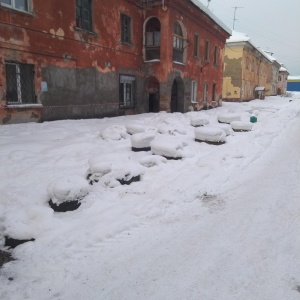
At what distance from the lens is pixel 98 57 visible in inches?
497

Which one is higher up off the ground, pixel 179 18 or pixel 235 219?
pixel 179 18

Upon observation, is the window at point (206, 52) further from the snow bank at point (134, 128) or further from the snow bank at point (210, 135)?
the snow bank at point (134, 128)

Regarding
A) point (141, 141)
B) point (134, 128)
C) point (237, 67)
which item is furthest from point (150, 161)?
point (237, 67)

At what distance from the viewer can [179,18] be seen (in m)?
16.2

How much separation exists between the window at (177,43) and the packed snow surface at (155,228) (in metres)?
10.5

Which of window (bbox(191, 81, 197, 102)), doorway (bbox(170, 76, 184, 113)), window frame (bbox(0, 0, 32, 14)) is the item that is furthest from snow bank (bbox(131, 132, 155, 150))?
window (bbox(191, 81, 197, 102))

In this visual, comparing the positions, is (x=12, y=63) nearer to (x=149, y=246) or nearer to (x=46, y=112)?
(x=46, y=112)

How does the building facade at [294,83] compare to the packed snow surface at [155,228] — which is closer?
the packed snow surface at [155,228]

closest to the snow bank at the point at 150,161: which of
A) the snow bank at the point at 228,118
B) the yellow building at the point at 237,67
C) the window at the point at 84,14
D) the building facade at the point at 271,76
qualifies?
the snow bank at the point at 228,118

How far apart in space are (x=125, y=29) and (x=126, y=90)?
9.96ft

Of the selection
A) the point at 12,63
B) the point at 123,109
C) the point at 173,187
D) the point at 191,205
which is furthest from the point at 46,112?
the point at 191,205

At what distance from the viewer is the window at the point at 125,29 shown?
14.4m

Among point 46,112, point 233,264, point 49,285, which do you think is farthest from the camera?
point 46,112

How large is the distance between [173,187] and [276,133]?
7.76m
